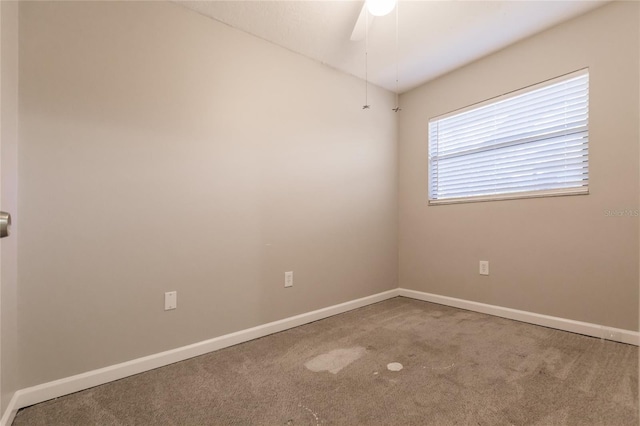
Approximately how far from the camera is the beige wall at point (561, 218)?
1.85 m

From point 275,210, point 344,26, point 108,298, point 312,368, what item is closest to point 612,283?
point 312,368

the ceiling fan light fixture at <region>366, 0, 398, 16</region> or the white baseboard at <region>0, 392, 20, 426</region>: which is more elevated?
the ceiling fan light fixture at <region>366, 0, 398, 16</region>

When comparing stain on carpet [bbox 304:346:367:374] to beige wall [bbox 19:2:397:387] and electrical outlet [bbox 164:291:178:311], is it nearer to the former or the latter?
beige wall [bbox 19:2:397:387]

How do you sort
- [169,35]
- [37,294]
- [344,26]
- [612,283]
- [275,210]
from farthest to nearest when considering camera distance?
[275,210], [344,26], [612,283], [169,35], [37,294]

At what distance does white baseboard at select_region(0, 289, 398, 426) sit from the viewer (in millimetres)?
1323

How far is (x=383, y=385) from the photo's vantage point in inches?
56.4

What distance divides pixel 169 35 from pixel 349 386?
222 cm

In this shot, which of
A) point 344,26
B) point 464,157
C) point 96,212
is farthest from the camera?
point 464,157

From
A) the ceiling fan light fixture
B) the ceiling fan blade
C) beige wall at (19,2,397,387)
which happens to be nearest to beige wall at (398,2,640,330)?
beige wall at (19,2,397,387)

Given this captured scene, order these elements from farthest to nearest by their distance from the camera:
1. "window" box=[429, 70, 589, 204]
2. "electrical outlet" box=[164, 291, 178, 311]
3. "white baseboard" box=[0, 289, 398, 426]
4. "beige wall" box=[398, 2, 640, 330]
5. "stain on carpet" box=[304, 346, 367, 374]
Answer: "window" box=[429, 70, 589, 204]
"beige wall" box=[398, 2, 640, 330]
"electrical outlet" box=[164, 291, 178, 311]
"stain on carpet" box=[304, 346, 367, 374]
"white baseboard" box=[0, 289, 398, 426]

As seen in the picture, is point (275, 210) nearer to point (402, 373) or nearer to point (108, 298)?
point (108, 298)

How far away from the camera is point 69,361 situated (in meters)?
1.44

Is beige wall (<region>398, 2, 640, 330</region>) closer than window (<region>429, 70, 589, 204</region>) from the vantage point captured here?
Yes

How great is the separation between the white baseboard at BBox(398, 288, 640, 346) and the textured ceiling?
7.00 ft
